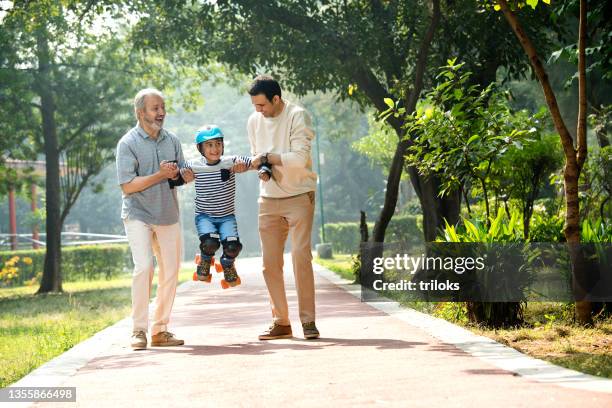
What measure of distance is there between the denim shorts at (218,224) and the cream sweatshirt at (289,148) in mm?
379

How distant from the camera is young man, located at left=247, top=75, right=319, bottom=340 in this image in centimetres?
881

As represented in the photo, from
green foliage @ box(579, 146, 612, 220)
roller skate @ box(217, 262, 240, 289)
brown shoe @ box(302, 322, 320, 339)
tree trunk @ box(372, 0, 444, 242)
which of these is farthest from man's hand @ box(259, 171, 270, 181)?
green foliage @ box(579, 146, 612, 220)

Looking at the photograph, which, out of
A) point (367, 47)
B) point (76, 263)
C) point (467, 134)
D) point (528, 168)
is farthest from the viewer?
point (76, 263)

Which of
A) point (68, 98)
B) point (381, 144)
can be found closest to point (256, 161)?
point (68, 98)

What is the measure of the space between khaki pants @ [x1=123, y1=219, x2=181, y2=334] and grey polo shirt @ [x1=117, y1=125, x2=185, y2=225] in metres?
0.08

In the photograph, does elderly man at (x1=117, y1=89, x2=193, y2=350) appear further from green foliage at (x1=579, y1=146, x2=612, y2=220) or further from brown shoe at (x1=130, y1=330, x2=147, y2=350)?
green foliage at (x1=579, y1=146, x2=612, y2=220)

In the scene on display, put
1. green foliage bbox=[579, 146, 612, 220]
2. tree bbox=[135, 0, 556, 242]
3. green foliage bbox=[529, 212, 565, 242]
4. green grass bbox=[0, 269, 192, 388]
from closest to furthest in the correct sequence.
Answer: green grass bbox=[0, 269, 192, 388], green foliage bbox=[529, 212, 565, 242], tree bbox=[135, 0, 556, 242], green foliage bbox=[579, 146, 612, 220]

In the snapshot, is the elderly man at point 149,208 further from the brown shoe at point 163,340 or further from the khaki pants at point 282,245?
the khaki pants at point 282,245

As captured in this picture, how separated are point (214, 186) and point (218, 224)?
347 millimetres

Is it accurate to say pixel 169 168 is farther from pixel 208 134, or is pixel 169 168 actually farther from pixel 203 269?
pixel 203 269

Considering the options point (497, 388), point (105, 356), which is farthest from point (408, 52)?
point (497, 388)

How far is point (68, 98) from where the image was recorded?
2777 centimetres

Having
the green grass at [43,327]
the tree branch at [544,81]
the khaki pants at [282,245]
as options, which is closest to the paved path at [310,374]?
the khaki pants at [282,245]

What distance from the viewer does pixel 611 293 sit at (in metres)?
9.60
